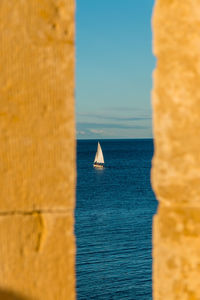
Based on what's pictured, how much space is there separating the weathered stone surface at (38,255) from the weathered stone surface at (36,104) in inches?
3.4

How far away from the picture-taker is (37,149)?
9.19 feet

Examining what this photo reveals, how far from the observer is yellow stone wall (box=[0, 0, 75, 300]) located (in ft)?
8.96

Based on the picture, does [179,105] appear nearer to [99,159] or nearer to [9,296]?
[9,296]

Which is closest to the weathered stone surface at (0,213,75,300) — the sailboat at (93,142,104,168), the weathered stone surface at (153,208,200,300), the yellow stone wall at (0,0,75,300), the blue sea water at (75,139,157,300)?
the yellow stone wall at (0,0,75,300)

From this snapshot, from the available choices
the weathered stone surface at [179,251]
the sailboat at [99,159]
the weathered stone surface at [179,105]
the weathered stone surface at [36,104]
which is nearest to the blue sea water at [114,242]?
the weathered stone surface at [179,251]

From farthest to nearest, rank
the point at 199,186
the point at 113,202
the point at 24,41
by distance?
the point at 113,202 < the point at 199,186 < the point at 24,41

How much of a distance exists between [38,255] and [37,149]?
0.60 meters

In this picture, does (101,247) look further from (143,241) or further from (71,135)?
(71,135)

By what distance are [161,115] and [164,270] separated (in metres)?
1.02

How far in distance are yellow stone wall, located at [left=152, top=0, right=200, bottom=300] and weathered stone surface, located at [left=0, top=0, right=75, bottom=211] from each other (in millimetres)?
680

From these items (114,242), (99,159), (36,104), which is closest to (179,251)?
(36,104)

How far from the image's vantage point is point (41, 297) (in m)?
2.80

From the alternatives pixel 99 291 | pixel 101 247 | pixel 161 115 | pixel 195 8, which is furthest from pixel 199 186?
pixel 101 247

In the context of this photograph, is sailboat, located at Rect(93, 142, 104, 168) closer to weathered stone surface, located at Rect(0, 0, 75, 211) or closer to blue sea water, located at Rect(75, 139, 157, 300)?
blue sea water, located at Rect(75, 139, 157, 300)
